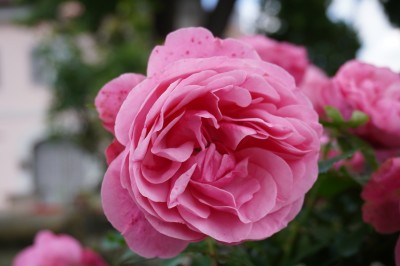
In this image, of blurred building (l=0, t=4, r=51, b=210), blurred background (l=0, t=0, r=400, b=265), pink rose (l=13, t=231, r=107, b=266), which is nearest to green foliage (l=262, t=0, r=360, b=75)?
blurred background (l=0, t=0, r=400, b=265)

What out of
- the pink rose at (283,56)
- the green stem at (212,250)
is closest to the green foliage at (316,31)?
the pink rose at (283,56)

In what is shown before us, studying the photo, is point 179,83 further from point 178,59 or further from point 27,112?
point 27,112

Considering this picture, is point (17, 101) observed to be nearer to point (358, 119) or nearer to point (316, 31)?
point (316, 31)

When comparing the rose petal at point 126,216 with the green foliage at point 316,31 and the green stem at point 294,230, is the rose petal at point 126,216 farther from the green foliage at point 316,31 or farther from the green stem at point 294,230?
the green foliage at point 316,31

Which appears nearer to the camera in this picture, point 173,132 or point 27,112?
point 173,132

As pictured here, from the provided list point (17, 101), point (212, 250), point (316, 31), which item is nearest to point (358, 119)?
point (212, 250)

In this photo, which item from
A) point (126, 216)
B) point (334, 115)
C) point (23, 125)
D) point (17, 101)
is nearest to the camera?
point (126, 216)

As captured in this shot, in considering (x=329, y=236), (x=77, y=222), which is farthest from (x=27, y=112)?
(x=329, y=236)
